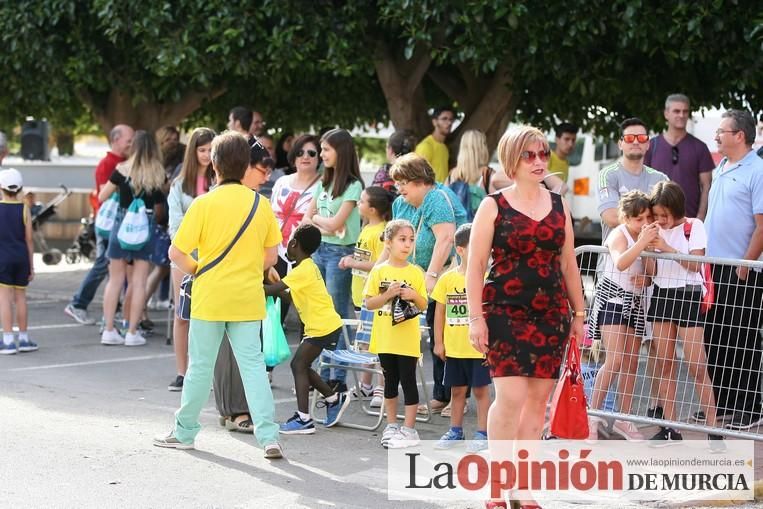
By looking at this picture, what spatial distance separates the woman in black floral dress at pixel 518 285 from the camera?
5438 mm

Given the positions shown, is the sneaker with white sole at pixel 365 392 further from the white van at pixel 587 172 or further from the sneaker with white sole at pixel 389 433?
the white van at pixel 587 172

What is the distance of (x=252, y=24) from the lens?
12398 millimetres

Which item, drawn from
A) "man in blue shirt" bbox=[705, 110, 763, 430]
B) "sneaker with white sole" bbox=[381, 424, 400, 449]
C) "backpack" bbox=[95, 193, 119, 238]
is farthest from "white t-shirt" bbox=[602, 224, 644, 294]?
"backpack" bbox=[95, 193, 119, 238]

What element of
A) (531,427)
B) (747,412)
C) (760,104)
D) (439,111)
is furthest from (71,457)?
(760,104)

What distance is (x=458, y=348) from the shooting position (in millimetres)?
7266

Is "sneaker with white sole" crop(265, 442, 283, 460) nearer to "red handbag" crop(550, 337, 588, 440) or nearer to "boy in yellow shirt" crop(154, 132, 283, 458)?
"boy in yellow shirt" crop(154, 132, 283, 458)

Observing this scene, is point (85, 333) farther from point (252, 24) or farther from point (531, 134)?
point (531, 134)

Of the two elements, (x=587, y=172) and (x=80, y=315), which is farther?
(x=587, y=172)

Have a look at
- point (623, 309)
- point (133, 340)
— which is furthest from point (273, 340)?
point (133, 340)

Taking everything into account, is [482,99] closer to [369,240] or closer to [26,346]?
[369,240]

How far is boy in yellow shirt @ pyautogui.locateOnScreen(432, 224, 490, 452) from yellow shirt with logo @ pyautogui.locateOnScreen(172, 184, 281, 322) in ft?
4.05

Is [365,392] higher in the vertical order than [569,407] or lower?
lower

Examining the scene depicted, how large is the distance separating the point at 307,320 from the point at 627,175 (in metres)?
2.35

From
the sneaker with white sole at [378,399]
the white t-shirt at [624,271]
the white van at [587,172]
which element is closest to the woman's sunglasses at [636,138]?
the white t-shirt at [624,271]
